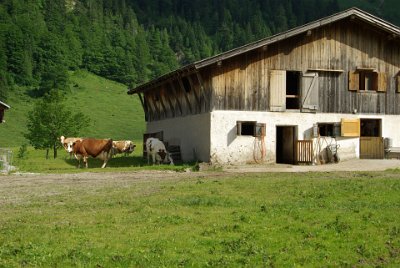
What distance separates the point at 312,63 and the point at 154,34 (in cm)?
14592

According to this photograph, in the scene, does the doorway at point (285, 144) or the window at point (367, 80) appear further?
the window at point (367, 80)

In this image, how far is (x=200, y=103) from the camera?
3106cm

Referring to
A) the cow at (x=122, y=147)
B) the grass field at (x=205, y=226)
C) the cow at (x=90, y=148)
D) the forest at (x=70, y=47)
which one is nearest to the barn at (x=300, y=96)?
the cow at (x=90, y=148)

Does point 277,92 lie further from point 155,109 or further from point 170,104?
point 155,109

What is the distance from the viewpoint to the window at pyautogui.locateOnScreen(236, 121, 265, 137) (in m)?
30.0

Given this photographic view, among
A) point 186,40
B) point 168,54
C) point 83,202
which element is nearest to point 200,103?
point 83,202

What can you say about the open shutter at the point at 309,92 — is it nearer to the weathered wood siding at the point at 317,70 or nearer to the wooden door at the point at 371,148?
the weathered wood siding at the point at 317,70

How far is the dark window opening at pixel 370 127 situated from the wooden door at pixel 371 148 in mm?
665

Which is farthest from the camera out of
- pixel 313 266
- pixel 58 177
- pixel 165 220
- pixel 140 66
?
pixel 140 66

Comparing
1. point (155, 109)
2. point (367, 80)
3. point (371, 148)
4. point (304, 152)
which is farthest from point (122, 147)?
point (367, 80)

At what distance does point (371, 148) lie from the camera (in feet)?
106

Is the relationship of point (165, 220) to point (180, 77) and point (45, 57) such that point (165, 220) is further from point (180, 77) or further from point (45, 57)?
point (45, 57)

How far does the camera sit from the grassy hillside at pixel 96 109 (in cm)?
9196

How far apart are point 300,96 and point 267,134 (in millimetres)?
2958
